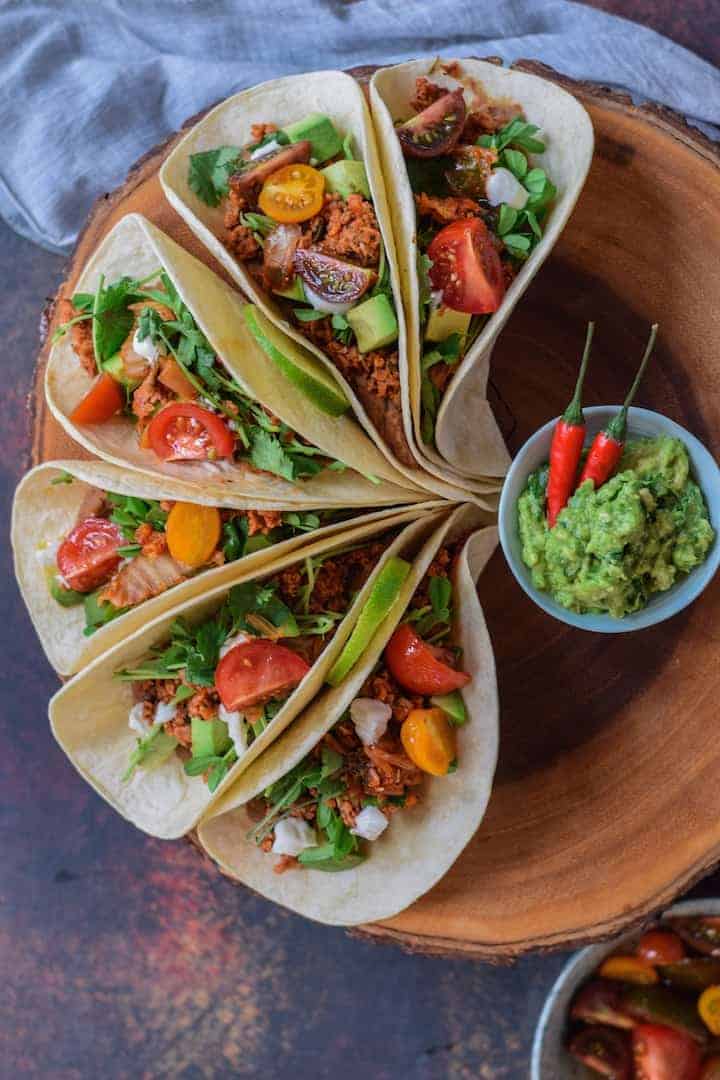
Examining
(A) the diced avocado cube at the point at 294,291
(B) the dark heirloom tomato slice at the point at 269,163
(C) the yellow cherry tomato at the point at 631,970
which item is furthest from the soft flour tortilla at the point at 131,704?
(C) the yellow cherry tomato at the point at 631,970

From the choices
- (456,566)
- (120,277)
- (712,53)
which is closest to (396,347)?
(456,566)

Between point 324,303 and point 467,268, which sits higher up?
point 467,268

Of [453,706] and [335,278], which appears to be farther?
[453,706]

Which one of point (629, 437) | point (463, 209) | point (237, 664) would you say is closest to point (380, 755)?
point (237, 664)

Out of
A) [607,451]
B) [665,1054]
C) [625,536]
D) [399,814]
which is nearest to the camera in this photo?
[625,536]

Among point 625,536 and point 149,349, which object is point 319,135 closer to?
point 149,349

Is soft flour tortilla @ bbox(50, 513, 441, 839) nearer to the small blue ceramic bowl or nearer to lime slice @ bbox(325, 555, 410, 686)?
lime slice @ bbox(325, 555, 410, 686)
